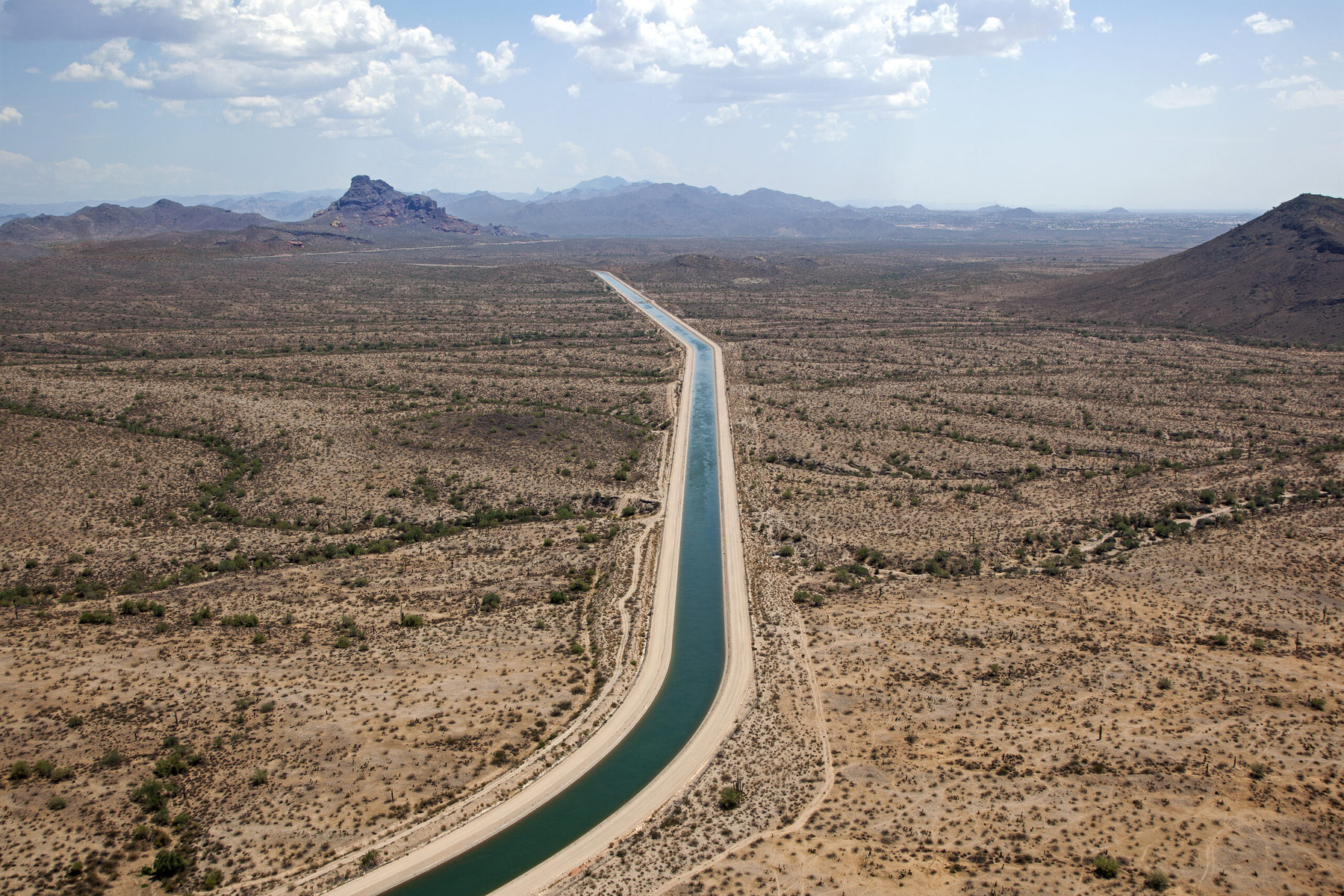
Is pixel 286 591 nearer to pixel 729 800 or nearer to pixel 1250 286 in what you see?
pixel 729 800

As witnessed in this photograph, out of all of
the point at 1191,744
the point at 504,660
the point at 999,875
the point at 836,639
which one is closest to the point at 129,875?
the point at 504,660

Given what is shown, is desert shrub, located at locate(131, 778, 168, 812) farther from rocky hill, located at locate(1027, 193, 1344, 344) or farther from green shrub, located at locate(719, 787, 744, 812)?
rocky hill, located at locate(1027, 193, 1344, 344)

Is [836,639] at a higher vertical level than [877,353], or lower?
lower

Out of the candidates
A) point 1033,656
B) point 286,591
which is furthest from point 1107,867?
point 286,591

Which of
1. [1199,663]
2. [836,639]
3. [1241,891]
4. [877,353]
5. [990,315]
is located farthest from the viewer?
[990,315]

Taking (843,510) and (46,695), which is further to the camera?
(843,510)

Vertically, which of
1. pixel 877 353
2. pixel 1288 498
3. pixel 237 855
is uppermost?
pixel 877 353

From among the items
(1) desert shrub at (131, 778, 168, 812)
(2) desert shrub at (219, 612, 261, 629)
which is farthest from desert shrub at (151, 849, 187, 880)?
(2) desert shrub at (219, 612, 261, 629)

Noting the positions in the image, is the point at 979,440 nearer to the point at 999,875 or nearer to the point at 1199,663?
the point at 1199,663
